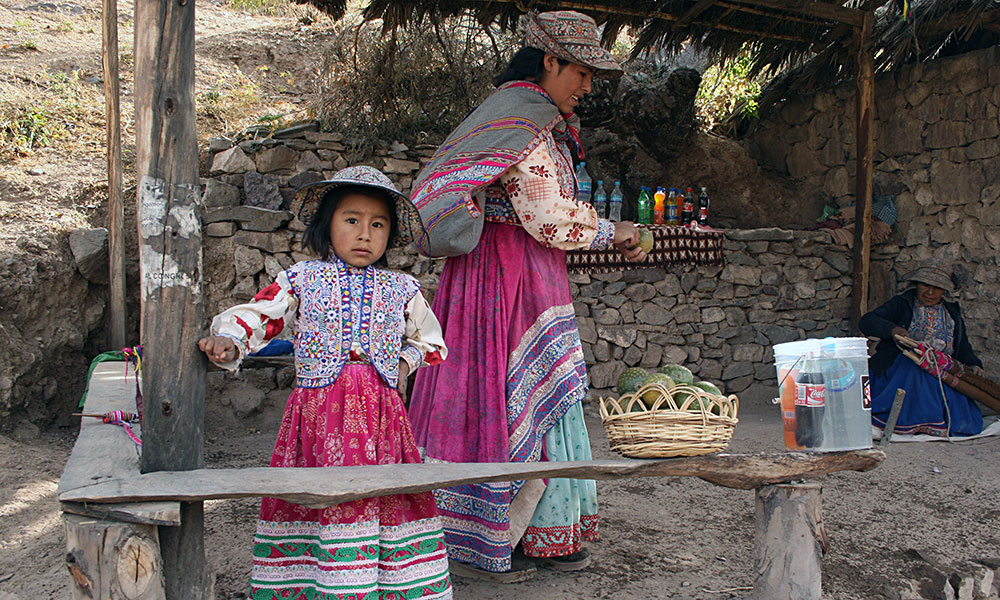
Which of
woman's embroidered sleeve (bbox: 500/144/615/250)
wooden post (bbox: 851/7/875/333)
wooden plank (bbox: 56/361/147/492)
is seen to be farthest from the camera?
wooden post (bbox: 851/7/875/333)

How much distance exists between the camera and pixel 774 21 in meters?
6.07

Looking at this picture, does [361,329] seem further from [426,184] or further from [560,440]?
[560,440]

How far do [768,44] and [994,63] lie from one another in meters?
1.75

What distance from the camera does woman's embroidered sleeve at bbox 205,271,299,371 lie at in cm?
196

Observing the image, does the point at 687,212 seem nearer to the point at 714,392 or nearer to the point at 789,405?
the point at 789,405

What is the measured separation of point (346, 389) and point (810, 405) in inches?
57.8

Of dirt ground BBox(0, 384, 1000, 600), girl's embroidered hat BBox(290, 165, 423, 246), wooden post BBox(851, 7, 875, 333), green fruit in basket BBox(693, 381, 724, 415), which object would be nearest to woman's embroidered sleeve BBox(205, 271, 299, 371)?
girl's embroidered hat BBox(290, 165, 423, 246)

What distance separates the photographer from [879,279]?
22.3 feet

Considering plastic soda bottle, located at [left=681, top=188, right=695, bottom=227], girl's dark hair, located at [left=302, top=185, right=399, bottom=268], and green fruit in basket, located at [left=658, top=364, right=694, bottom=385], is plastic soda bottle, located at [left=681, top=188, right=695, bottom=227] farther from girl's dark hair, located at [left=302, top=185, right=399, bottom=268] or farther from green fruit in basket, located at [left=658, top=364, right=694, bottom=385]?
girl's dark hair, located at [left=302, top=185, right=399, bottom=268]

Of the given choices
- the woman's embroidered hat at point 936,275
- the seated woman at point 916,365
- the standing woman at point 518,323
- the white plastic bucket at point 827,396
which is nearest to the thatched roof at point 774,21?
the woman's embroidered hat at point 936,275

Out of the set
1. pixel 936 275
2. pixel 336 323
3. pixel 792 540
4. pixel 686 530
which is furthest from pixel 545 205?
pixel 936 275

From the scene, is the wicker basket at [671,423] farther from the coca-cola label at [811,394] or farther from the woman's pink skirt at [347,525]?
the woman's pink skirt at [347,525]

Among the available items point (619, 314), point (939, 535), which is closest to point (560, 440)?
point (939, 535)

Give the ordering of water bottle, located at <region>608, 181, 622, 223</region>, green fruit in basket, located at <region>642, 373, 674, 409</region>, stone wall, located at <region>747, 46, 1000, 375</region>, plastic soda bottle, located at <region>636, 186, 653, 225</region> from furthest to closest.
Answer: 1. plastic soda bottle, located at <region>636, 186, 653, 225</region>
2. water bottle, located at <region>608, 181, 622, 223</region>
3. stone wall, located at <region>747, 46, 1000, 375</region>
4. green fruit in basket, located at <region>642, 373, 674, 409</region>
